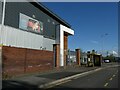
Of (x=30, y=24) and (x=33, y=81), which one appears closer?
(x=33, y=81)

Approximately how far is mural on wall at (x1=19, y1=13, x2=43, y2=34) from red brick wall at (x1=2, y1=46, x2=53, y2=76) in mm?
5083

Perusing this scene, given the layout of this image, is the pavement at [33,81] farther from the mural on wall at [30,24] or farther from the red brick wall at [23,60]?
the mural on wall at [30,24]

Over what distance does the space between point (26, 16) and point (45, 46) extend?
1012cm

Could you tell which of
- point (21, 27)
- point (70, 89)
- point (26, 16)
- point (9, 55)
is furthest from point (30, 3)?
point (70, 89)

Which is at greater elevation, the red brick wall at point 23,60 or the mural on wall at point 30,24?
the mural on wall at point 30,24

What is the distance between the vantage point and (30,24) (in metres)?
37.7

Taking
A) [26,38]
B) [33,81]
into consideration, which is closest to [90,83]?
[33,81]

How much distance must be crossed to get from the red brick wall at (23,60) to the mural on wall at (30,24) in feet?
16.7

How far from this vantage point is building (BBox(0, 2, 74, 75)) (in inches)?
950

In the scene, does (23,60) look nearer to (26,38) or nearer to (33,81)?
(33,81)

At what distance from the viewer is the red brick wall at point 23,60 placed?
2282 cm

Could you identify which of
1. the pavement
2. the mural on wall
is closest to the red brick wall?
the pavement

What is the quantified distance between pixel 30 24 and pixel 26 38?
340cm

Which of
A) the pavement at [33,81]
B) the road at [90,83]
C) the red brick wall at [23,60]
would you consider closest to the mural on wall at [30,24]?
the red brick wall at [23,60]
